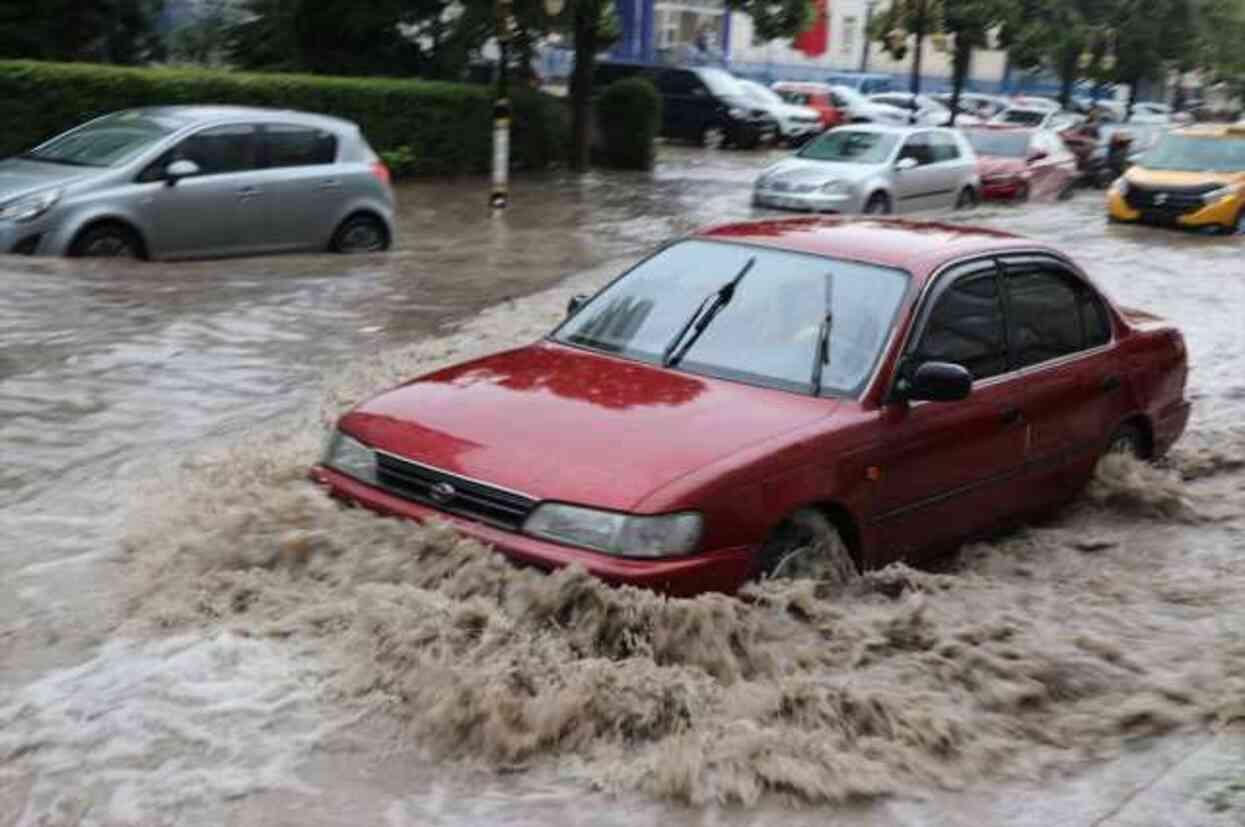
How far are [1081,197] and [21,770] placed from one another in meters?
26.5

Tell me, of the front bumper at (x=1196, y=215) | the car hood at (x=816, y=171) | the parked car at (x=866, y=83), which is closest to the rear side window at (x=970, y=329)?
the car hood at (x=816, y=171)

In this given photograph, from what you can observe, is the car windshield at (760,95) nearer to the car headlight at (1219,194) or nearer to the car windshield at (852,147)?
the car windshield at (852,147)

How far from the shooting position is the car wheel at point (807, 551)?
17.5 ft

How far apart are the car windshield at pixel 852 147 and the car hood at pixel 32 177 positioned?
37.5 ft

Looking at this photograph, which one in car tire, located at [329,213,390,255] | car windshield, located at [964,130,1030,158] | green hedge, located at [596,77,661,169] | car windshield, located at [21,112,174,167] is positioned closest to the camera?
car windshield, located at [21,112,174,167]

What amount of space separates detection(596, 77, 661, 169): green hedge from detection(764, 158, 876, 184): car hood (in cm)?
746

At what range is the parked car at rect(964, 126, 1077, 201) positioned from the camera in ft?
82.6

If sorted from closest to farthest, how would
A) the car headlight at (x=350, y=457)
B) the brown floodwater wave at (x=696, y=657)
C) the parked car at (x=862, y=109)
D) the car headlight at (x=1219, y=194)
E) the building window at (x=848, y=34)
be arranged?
the brown floodwater wave at (x=696, y=657) < the car headlight at (x=350, y=457) < the car headlight at (x=1219, y=194) < the parked car at (x=862, y=109) < the building window at (x=848, y=34)

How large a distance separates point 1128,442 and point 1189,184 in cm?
1545

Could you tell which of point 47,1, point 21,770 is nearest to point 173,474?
point 21,770

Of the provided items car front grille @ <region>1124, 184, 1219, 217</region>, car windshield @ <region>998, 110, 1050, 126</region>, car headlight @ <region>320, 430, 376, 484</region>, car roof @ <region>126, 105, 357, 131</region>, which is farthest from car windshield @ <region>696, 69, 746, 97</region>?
car headlight @ <region>320, 430, 376, 484</region>

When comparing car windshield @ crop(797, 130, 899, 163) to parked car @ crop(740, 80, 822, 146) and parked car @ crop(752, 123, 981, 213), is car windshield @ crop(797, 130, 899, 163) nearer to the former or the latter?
parked car @ crop(752, 123, 981, 213)

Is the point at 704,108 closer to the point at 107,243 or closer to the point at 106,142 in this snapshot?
the point at 106,142

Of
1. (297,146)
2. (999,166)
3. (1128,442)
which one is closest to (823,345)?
(1128,442)
